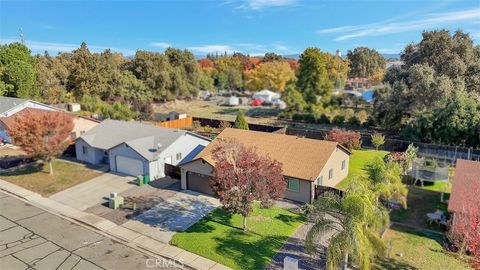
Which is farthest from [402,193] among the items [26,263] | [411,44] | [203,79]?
[203,79]

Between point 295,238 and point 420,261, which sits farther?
point 295,238

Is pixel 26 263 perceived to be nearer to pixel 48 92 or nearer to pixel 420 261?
pixel 420 261

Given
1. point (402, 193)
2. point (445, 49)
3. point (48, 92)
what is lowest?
point (402, 193)

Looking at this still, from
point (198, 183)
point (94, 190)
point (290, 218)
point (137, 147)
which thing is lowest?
point (290, 218)

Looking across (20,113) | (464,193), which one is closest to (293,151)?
(464,193)

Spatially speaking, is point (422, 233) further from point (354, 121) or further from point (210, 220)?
point (354, 121)

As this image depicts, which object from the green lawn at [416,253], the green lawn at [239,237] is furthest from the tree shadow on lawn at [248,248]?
the green lawn at [416,253]

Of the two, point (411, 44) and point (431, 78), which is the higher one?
point (411, 44)

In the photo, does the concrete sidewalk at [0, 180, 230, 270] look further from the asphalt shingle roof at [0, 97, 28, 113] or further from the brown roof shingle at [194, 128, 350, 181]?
the asphalt shingle roof at [0, 97, 28, 113]
